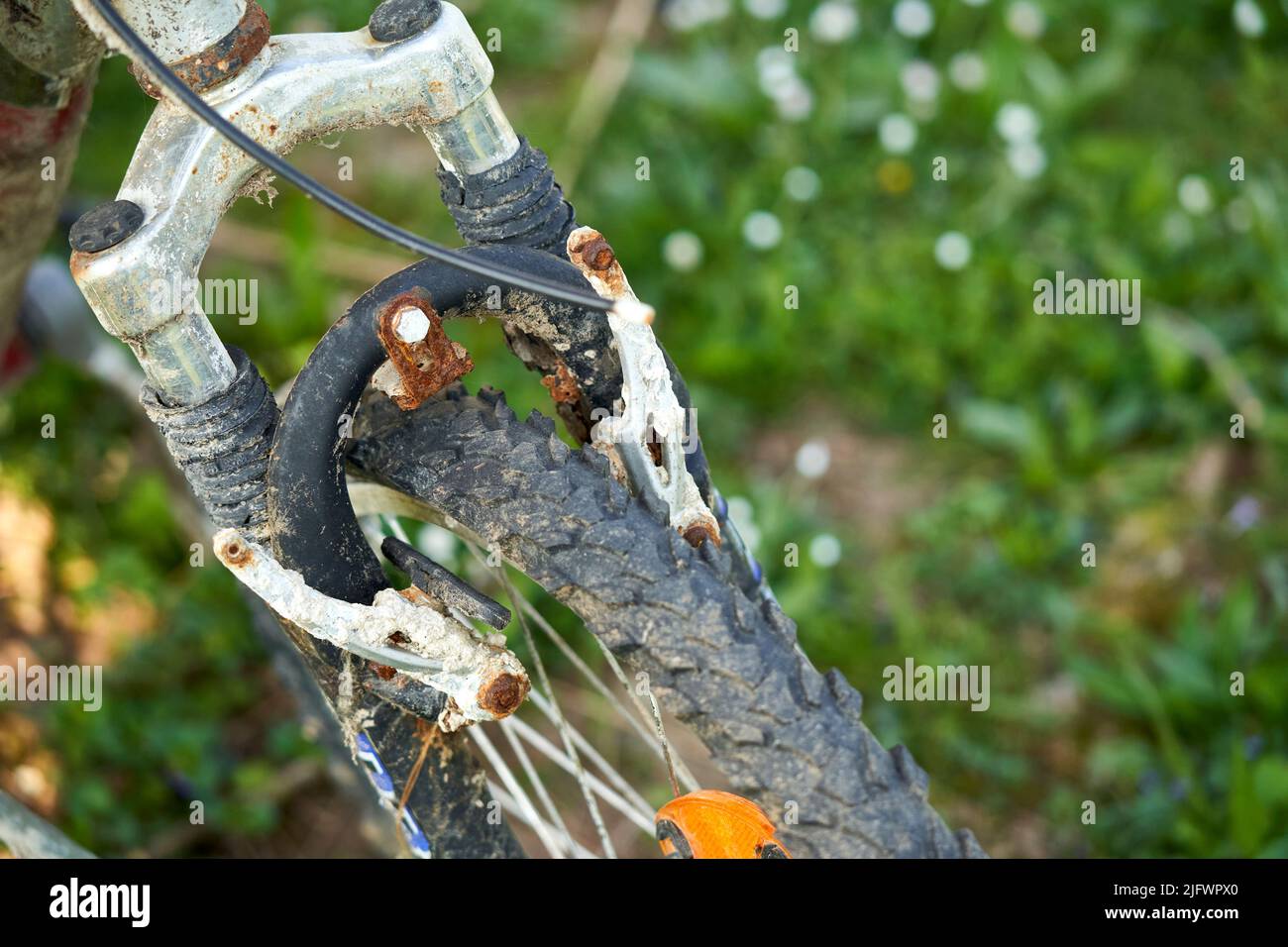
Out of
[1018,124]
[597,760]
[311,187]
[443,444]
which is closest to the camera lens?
[311,187]

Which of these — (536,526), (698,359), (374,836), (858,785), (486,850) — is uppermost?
(536,526)

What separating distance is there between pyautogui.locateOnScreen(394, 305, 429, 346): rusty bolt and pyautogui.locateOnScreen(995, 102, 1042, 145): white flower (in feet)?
8.55

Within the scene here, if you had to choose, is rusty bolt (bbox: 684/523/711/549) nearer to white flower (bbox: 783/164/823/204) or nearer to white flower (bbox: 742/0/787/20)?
white flower (bbox: 783/164/823/204)

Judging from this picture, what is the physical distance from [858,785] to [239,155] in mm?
1107

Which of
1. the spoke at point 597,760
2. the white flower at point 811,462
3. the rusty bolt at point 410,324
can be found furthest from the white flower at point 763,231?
the rusty bolt at point 410,324

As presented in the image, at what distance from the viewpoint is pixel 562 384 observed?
6.00 ft

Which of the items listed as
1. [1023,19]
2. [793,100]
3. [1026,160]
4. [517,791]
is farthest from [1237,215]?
[517,791]

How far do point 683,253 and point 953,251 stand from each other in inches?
28.8

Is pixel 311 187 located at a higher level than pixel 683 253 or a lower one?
higher

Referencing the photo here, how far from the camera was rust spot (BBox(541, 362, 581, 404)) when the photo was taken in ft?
5.99

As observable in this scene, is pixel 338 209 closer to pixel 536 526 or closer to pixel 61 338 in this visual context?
pixel 536 526

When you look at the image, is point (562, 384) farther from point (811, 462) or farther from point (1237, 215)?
point (1237, 215)

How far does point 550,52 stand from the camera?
441 cm
